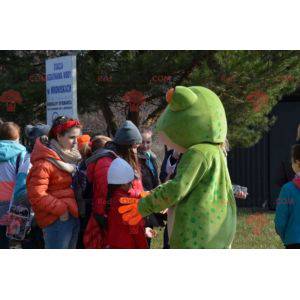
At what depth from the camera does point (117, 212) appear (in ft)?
16.0

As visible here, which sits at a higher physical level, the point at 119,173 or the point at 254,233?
the point at 119,173

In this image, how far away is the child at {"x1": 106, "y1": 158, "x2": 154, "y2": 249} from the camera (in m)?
4.87

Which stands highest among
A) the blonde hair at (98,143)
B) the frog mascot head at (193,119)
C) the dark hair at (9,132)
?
the frog mascot head at (193,119)

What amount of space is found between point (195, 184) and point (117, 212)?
1.13 meters

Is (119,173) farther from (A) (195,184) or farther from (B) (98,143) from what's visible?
(A) (195,184)

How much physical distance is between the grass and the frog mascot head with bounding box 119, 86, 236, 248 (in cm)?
357

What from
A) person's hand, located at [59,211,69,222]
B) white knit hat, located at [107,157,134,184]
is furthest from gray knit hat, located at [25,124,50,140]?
white knit hat, located at [107,157,134,184]

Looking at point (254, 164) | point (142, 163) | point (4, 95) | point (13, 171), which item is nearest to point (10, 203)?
point (13, 171)

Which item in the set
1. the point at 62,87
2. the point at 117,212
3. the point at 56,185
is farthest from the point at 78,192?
the point at 62,87

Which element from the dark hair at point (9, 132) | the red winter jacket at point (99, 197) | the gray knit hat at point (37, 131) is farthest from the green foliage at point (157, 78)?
the red winter jacket at point (99, 197)

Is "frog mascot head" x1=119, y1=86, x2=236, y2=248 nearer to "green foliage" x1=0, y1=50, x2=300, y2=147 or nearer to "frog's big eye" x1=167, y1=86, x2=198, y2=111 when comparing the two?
"frog's big eye" x1=167, y1=86, x2=198, y2=111

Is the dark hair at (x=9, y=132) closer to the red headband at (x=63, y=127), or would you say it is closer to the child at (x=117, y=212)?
the red headband at (x=63, y=127)

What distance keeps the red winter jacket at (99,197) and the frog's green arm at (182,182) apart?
40.2 inches

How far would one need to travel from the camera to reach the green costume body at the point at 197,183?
12.7 ft
